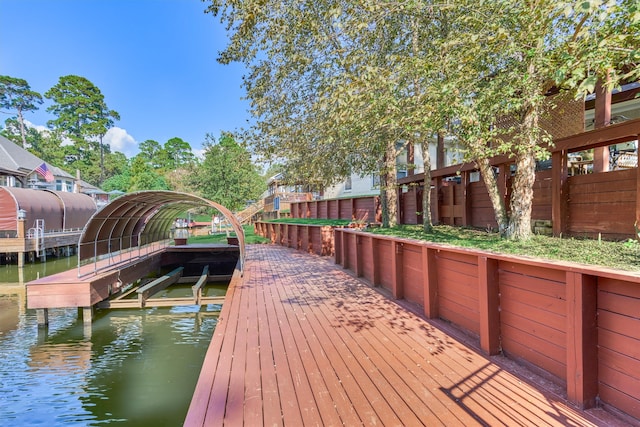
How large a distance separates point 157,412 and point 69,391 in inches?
59.6

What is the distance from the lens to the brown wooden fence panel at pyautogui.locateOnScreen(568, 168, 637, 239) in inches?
141

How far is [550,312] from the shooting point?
2.72m

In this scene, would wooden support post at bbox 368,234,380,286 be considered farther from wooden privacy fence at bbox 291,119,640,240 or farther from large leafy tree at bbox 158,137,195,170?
large leafy tree at bbox 158,137,195,170

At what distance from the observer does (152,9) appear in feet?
65.7

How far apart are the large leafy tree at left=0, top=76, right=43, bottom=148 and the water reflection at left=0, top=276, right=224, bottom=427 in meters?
56.3

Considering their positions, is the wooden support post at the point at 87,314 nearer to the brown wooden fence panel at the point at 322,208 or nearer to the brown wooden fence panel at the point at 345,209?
the brown wooden fence panel at the point at 345,209

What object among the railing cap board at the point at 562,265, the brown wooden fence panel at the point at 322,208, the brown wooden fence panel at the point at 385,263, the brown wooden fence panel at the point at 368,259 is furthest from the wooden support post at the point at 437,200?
the brown wooden fence panel at the point at 322,208

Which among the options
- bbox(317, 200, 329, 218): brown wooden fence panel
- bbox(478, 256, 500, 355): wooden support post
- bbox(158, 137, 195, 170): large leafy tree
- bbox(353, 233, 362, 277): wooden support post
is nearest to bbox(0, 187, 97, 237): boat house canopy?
bbox(317, 200, 329, 218): brown wooden fence panel

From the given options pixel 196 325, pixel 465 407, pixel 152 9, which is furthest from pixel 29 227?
pixel 465 407

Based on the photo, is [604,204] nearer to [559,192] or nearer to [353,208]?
[559,192]

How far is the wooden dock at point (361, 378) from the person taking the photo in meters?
2.28

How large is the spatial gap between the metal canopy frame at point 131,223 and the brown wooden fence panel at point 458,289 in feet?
18.0

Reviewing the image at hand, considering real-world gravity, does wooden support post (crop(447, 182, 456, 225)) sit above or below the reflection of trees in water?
above

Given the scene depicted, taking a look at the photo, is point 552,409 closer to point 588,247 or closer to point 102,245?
point 588,247
